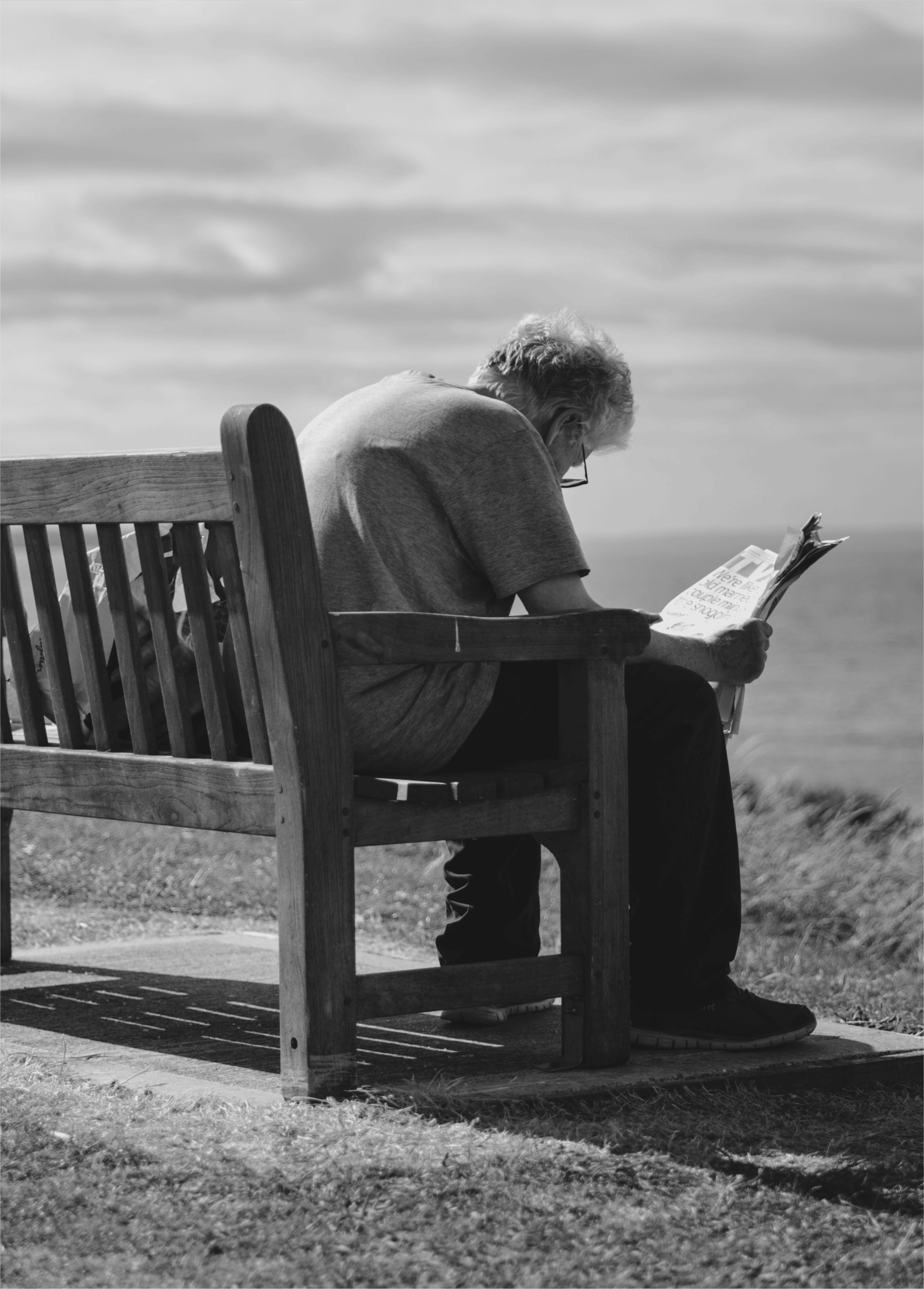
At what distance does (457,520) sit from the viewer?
342 cm

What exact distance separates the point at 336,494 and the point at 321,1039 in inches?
41.4

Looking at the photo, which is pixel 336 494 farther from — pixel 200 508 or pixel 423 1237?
pixel 423 1237

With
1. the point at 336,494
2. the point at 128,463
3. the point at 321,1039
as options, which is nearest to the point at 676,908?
the point at 321,1039

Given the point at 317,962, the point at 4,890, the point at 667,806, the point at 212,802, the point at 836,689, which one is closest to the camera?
the point at 317,962

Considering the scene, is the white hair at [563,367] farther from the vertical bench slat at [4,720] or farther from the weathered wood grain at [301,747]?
the vertical bench slat at [4,720]

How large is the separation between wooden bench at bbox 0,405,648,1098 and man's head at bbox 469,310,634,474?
0.61 m

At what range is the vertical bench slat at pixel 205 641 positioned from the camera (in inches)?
130

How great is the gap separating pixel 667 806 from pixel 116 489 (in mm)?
1275

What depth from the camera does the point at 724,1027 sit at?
3.63m

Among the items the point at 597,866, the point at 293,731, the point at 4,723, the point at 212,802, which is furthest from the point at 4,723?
the point at 597,866

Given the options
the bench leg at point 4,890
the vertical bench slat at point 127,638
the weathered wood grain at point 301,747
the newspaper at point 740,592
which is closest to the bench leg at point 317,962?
the weathered wood grain at point 301,747

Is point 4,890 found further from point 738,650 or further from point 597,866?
point 738,650

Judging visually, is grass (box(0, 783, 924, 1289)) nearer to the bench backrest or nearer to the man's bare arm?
the bench backrest

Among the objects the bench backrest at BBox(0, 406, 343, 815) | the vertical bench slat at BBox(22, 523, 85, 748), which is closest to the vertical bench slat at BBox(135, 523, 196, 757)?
the bench backrest at BBox(0, 406, 343, 815)
